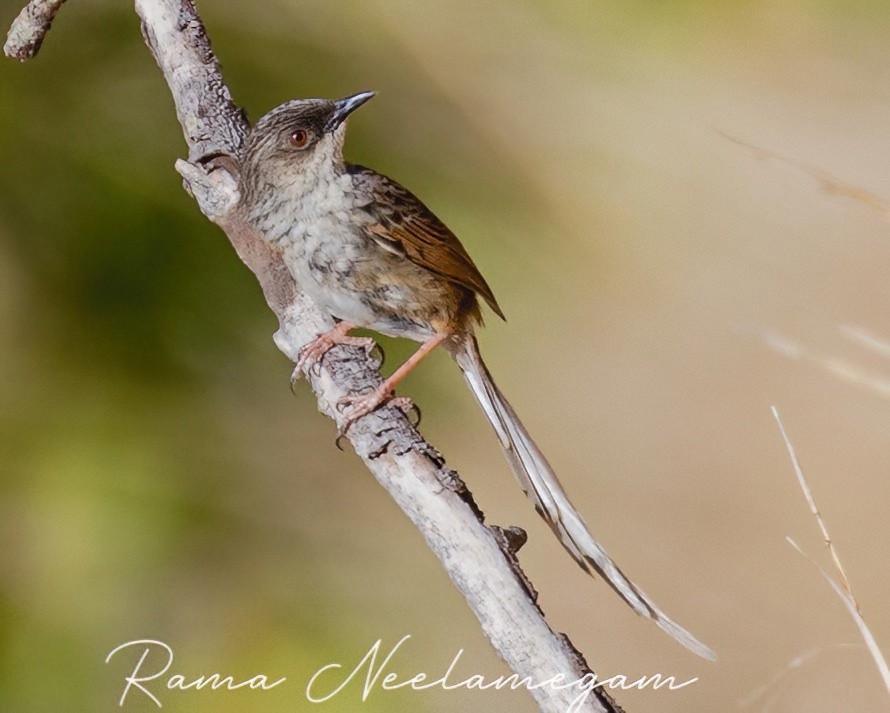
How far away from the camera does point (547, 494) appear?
133 centimetres

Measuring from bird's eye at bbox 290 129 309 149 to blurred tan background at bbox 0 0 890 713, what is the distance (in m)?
0.28

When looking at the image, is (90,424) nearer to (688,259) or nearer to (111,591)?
(111,591)

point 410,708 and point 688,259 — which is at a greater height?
point 688,259

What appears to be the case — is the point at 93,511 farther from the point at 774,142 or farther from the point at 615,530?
the point at 774,142

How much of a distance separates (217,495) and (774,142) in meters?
0.96

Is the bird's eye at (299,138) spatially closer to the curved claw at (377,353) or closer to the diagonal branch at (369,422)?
the diagonal branch at (369,422)

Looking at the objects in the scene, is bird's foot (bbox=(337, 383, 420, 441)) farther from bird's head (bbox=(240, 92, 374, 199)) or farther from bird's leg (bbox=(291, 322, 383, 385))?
bird's head (bbox=(240, 92, 374, 199))

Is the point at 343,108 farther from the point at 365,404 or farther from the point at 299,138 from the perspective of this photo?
the point at 365,404

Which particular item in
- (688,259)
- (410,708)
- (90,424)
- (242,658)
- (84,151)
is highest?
(84,151)

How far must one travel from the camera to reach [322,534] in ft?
4.91

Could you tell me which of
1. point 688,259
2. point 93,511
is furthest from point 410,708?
point 688,259

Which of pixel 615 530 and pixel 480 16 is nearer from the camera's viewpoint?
pixel 615 530

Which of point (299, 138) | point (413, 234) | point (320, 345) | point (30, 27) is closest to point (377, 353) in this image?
point (320, 345)

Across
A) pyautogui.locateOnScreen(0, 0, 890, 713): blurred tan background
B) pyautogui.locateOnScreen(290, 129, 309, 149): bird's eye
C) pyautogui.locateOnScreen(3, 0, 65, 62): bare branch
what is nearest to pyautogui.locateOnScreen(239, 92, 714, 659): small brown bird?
pyautogui.locateOnScreen(290, 129, 309, 149): bird's eye
